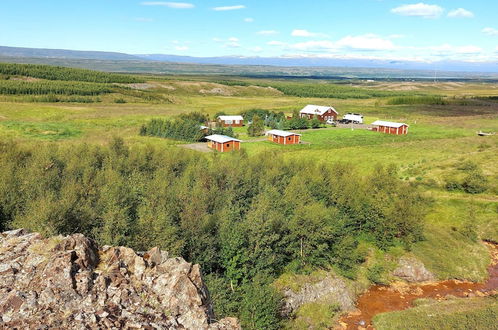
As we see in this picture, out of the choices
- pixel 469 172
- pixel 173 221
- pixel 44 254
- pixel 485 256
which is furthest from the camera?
pixel 469 172

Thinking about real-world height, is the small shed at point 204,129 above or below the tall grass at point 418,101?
below

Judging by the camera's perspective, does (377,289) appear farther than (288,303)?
Yes

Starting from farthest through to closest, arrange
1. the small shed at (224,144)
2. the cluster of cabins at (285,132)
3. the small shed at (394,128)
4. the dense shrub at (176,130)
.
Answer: the small shed at (394,128) < the dense shrub at (176,130) < the cluster of cabins at (285,132) < the small shed at (224,144)

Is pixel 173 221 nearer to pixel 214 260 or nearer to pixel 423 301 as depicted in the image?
pixel 214 260

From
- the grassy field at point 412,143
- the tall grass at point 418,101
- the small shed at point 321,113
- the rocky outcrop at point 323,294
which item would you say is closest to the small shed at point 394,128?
the grassy field at point 412,143

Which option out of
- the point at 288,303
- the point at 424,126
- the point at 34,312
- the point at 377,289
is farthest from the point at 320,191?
the point at 424,126

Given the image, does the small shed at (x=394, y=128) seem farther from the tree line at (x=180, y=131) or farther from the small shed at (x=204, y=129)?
the small shed at (x=204, y=129)
